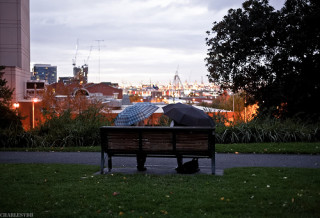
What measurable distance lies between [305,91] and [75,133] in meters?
12.1

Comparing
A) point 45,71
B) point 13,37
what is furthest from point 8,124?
point 45,71

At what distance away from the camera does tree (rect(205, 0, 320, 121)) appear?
18.7 meters

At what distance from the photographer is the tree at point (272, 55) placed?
736 inches

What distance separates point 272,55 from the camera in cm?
2102

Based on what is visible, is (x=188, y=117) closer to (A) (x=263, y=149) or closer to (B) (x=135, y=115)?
(B) (x=135, y=115)

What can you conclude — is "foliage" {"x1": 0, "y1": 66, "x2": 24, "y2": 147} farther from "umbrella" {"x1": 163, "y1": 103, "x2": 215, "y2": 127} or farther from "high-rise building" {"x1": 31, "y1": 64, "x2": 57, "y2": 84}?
"high-rise building" {"x1": 31, "y1": 64, "x2": 57, "y2": 84}

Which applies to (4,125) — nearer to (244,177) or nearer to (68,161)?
(68,161)

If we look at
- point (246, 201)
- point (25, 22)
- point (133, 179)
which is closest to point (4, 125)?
point (133, 179)

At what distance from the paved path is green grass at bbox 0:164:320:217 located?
96cm

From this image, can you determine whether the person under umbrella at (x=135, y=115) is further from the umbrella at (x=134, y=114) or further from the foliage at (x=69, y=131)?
the foliage at (x=69, y=131)

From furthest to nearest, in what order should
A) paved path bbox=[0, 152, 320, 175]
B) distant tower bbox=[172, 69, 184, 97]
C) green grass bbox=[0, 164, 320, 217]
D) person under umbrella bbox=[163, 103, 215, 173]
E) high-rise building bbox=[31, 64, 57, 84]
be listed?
high-rise building bbox=[31, 64, 57, 84]
distant tower bbox=[172, 69, 184, 97]
paved path bbox=[0, 152, 320, 175]
person under umbrella bbox=[163, 103, 215, 173]
green grass bbox=[0, 164, 320, 217]

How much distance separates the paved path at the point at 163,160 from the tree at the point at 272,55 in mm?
8988

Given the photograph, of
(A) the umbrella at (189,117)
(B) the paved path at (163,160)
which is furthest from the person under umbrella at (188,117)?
(B) the paved path at (163,160)

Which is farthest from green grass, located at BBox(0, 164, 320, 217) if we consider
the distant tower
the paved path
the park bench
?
the distant tower
